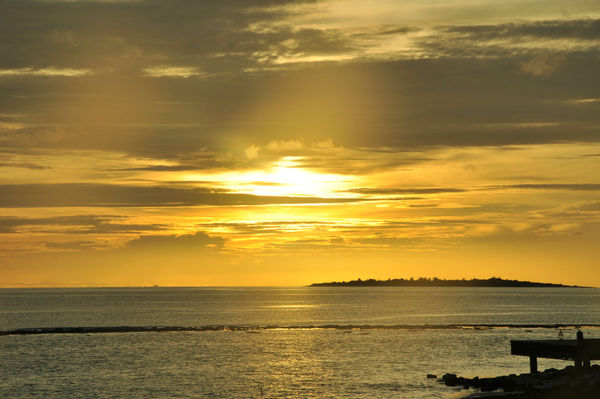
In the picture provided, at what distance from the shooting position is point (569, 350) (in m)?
60.8

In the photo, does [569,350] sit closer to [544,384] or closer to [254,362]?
[544,384]

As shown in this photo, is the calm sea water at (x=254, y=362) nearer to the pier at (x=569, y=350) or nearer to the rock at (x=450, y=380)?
the rock at (x=450, y=380)

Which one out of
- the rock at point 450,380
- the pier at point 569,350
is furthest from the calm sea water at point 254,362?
the pier at point 569,350

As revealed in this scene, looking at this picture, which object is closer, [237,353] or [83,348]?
[237,353]

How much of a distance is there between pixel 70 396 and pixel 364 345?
5295 centimetres

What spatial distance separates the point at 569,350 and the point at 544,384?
13.8ft

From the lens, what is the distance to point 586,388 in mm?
52281

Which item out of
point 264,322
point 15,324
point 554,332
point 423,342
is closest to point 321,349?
point 423,342

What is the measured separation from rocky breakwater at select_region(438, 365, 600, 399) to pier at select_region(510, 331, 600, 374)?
3.18ft

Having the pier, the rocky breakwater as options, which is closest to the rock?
the rocky breakwater

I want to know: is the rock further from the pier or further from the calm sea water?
the pier

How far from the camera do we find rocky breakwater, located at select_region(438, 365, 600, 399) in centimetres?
5238

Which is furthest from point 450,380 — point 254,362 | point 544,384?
point 254,362

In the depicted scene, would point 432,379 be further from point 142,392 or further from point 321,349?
point 321,349
